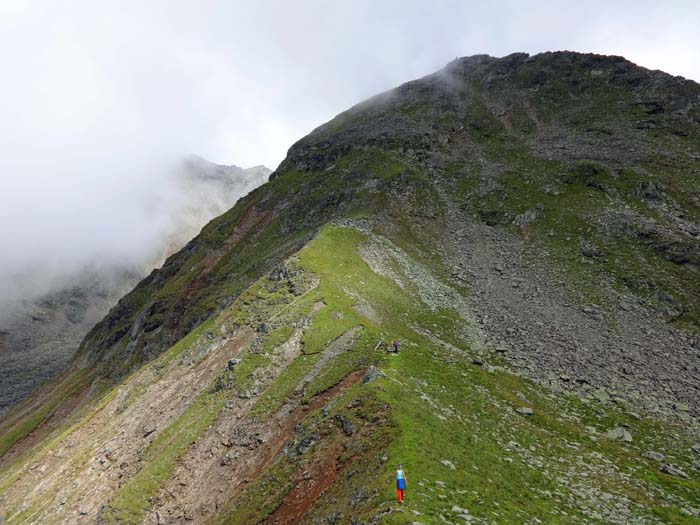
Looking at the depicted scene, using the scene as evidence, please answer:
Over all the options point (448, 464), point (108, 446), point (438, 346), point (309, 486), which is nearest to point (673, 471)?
point (448, 464)

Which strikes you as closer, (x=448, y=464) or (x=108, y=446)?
(x=448, y=464)

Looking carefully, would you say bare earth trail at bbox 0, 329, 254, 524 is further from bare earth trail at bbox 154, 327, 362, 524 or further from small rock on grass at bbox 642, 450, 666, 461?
small rock on grass at bbox 642, 450, 666, 461

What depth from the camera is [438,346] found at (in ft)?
139

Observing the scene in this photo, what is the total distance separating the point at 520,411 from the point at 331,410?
14.0 m

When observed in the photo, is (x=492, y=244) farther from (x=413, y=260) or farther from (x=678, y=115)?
(x=678, y=115)

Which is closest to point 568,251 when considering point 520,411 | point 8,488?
point 520,411

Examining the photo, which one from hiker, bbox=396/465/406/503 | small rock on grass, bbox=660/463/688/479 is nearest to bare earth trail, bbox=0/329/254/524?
hiker, bbox=396/465/406/503

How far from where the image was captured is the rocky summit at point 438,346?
25078 millimetres

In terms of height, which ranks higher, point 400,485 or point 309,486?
point 400,485

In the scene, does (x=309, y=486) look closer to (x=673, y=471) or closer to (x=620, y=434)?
(x=673, y=471)

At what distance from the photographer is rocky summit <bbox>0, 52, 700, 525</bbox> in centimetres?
2508

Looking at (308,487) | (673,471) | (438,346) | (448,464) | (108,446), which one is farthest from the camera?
(108,446)

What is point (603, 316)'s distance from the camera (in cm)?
5047

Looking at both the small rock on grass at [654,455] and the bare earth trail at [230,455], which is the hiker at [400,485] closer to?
the bare earth trail at [230,455]
